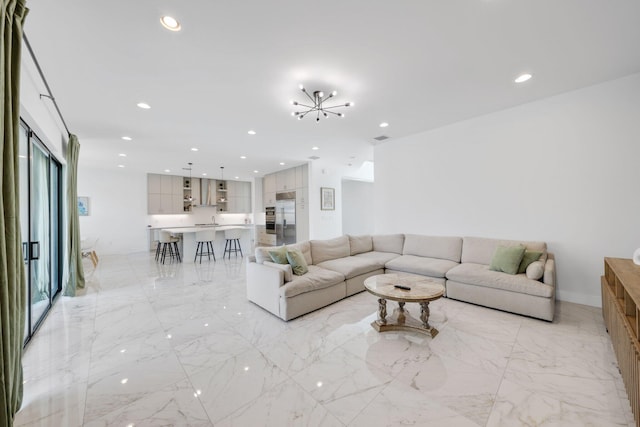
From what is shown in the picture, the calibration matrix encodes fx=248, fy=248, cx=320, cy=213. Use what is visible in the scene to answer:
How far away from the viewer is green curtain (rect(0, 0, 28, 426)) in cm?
128

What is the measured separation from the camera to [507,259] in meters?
3.37

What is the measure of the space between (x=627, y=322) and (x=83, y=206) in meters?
11.3

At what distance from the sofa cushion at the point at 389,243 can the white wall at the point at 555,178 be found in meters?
0.60

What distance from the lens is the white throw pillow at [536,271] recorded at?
3043mm

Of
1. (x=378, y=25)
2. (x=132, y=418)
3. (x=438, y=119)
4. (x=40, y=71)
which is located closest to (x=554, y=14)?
(x=378, y=25)

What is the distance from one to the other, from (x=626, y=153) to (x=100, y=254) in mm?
12114

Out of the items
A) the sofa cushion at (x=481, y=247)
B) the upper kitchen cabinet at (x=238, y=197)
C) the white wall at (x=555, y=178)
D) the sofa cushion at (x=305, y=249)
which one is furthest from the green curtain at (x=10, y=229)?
the upper kitchen cabinet at (x=238, y=197)

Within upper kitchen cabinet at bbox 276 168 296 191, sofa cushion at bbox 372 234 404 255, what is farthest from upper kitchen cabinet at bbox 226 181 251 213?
sofa cushion at bbox 372 234 404 255

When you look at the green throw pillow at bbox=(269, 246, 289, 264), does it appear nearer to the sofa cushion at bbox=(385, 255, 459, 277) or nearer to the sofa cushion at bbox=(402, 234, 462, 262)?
the sofa cushion at bbox=(385, 255, 459, 277)

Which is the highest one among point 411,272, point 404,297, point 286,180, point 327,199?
point 286,180

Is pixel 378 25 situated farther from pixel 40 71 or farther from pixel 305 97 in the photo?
pixel 40 71

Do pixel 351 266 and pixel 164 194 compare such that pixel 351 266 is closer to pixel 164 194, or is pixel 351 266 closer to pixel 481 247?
pixel 481 247

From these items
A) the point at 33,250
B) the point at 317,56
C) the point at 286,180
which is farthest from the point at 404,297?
the point at 286,180

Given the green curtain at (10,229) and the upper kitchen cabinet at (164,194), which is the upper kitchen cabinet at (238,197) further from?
the green curtain at (10,229)
